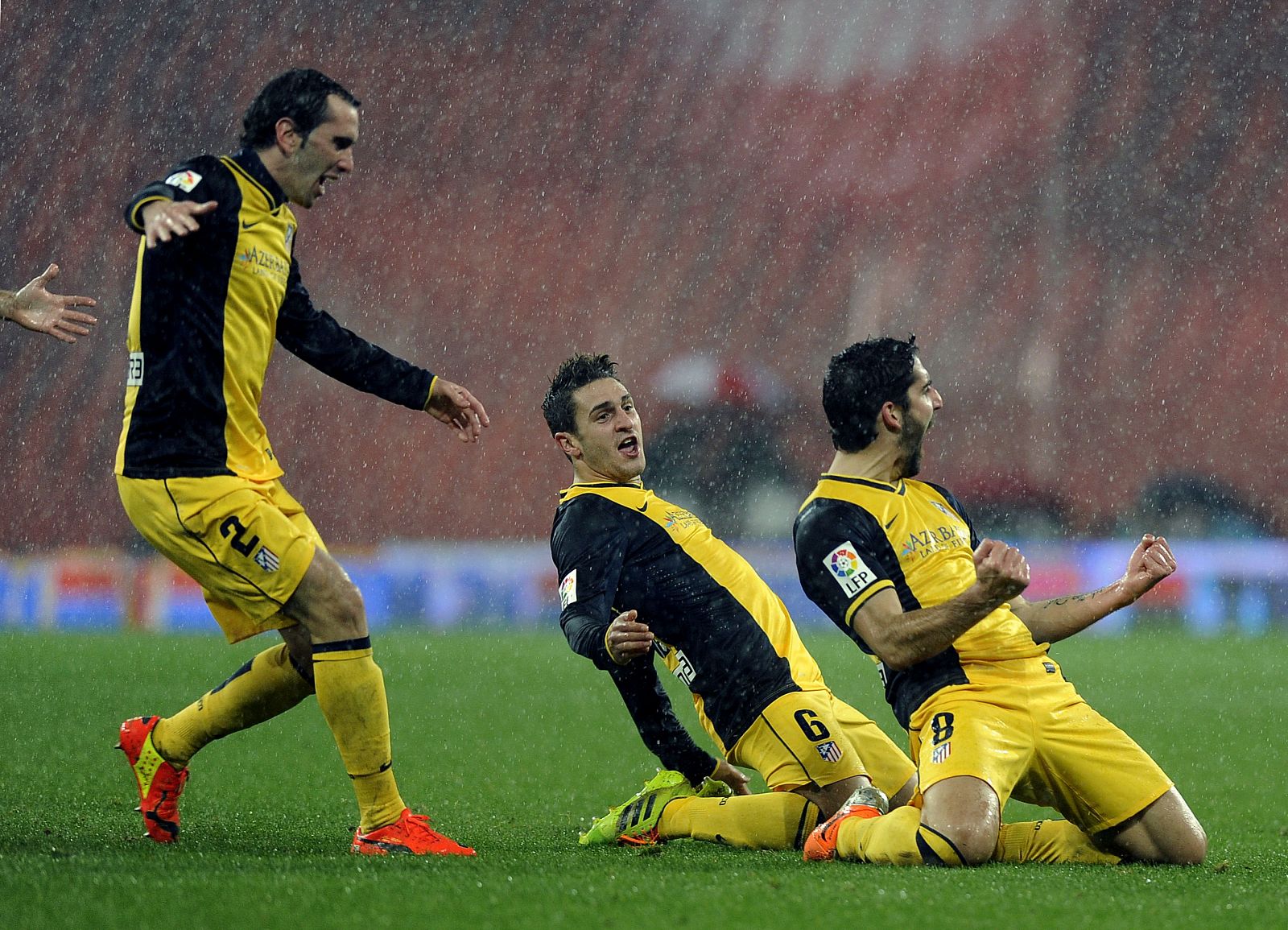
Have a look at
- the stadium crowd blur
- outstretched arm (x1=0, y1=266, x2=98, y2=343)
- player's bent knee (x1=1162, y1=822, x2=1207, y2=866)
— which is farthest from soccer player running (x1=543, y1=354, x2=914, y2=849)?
the stadium crowd blur

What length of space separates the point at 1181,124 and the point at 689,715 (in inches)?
795

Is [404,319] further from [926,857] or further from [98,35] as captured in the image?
A: [926,857]

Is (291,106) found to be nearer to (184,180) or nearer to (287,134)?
(287,134)

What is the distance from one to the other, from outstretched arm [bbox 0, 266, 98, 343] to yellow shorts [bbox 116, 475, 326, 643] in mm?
484

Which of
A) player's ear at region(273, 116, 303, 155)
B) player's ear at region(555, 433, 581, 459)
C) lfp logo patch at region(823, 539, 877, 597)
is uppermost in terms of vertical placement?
player's ear at region(273, 116, 303, 155)

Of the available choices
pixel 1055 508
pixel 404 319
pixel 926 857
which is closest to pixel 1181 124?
pixel 1055 508

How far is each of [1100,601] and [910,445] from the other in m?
0.68

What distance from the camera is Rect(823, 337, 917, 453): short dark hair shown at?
4.20 meters

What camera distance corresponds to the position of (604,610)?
425 cm

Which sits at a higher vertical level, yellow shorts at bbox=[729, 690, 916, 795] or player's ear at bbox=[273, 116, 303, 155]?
player's ear at bbox=[273, 116, 303, 155]

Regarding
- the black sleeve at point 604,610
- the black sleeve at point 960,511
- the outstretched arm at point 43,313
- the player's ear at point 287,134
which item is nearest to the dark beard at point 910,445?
the black sleeve at point 960,511

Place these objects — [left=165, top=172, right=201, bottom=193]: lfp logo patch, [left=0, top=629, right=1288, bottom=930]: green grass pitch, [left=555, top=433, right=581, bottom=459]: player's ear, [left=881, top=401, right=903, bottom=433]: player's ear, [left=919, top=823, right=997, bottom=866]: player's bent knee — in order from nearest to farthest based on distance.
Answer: [left=0, top=629, right=1288, bottom=930]: green grass pitch < [left=919, top=823, right=997, bottom=866]: player's bent knee < [left=165, top=172, right=201, bottom=193]: lfp logo patch < [left=881, top=401, right=903, bottom=433]: player's ear < [left=555, top=433, right=581, bottom=459]: player's ear

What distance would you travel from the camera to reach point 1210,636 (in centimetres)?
1338

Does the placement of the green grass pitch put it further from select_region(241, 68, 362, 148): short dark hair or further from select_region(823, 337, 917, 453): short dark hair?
select_region(241, 68, 362, 148): short dark hair
